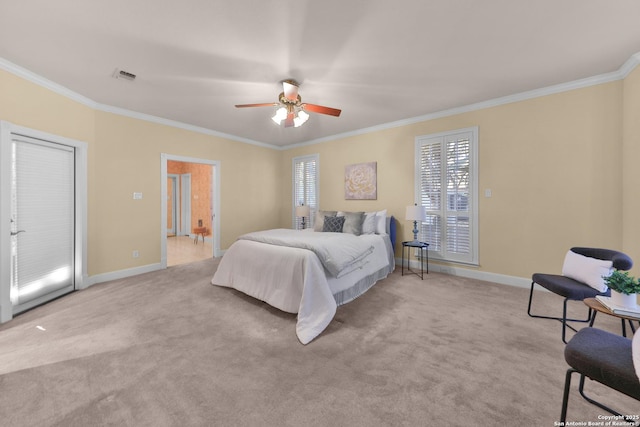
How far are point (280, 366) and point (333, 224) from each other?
9.30 ft

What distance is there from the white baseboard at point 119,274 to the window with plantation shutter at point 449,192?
484 cm

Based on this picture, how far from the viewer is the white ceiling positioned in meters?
1.92

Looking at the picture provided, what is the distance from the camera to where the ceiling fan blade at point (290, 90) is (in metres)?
2.85

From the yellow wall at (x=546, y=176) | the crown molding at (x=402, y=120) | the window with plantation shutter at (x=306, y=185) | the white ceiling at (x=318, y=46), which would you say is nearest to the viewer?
the white ceiling at (x=318, y=46)

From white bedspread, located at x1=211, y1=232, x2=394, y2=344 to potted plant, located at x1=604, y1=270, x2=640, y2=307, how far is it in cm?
206

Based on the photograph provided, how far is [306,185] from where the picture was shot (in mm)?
6078

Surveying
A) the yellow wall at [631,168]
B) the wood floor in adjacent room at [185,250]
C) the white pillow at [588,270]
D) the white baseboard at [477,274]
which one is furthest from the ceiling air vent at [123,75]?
the yellow wall at [631,168]

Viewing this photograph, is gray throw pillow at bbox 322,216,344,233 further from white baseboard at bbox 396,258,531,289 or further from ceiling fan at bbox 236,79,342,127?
ceiling fan at bbox 236,79,342,127

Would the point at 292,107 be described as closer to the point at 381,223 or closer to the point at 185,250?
the point at 381,223

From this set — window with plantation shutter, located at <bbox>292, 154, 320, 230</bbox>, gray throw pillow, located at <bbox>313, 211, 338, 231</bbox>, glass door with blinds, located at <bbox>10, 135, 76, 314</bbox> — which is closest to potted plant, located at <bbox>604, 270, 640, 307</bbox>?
gray throw pillow, located at <bbox>313, 211, 338, 231</bbox>

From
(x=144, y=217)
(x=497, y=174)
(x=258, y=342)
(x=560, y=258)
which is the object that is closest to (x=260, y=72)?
(x=258, y=342)

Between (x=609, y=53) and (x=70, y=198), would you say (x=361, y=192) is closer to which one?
(x=609, y=53)

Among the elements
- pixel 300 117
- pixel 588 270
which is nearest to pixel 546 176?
pixel 588 270

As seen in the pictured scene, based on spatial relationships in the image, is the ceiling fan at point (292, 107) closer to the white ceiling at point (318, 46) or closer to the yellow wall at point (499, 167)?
the white ceiling at point (318, 46)
